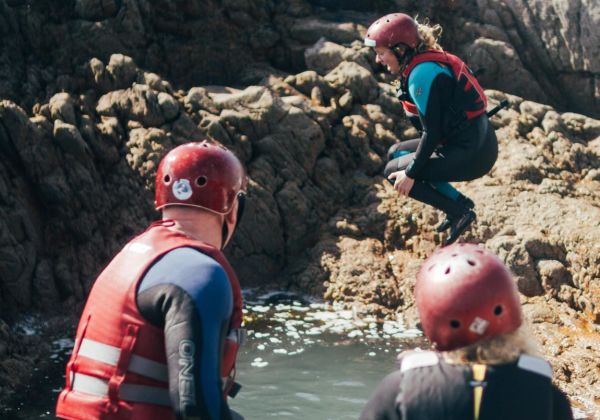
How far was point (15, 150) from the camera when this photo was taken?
8.77m

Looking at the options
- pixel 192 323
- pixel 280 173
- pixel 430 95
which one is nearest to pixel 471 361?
pixel 192 323

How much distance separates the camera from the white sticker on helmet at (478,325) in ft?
8.18

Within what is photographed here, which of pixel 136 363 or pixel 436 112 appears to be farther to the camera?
pixel 436 112

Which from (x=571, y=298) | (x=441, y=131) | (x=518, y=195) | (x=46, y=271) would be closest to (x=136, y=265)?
(x=441, y=131)

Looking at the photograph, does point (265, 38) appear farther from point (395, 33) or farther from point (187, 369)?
point (187, 369)

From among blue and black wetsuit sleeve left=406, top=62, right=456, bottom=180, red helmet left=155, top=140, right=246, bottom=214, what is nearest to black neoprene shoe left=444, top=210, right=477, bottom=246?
blue and black wetsuit sleeve left=406, top=62, right=456, bottom=180

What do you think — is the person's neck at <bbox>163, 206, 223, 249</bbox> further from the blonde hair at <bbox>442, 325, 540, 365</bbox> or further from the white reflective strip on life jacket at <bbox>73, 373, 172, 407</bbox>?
the blonde hair at <bbox>442, 325, 540, 365</bbox>

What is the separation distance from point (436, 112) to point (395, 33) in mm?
598

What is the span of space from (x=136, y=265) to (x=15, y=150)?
634 cm

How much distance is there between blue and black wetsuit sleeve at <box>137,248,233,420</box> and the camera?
2.66 meters

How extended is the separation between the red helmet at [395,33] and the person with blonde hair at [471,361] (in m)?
3.82

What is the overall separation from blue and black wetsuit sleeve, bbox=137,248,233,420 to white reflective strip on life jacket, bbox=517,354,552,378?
0.85 meters

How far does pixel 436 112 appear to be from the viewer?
240 inches

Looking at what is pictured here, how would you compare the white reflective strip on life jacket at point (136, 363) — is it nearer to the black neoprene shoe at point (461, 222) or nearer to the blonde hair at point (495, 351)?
the blonde hair at point (495, 351)
